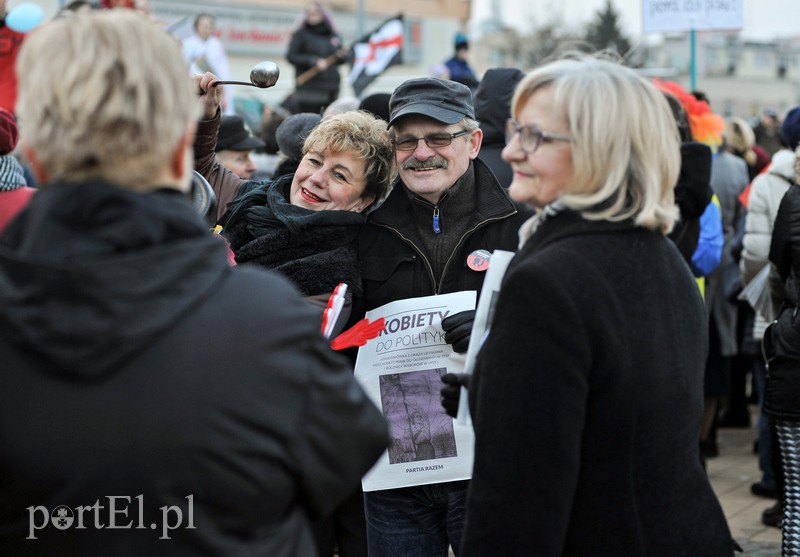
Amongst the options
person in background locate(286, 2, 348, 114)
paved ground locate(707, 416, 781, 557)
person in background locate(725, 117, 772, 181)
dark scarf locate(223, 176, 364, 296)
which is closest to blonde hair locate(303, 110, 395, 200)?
dark scarf locate(223, 176, 364, 296)

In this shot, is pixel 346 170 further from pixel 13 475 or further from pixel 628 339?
pixel 13 475

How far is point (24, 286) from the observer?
155 cm

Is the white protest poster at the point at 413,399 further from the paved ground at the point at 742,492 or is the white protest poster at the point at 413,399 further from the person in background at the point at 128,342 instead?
the paved ground at the point at 742,492

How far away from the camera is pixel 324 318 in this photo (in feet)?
10.1

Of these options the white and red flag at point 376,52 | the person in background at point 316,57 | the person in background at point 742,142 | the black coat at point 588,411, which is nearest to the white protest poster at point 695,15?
the person in background at point 742,142

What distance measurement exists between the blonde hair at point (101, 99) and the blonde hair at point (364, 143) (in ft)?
6.03

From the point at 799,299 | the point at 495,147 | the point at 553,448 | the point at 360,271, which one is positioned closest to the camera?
the point at 553,448

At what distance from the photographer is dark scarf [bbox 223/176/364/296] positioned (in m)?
3.23

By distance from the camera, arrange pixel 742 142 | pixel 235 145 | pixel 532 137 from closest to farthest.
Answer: pixel 532 137 < pixel 235 145 < pixel 742 142

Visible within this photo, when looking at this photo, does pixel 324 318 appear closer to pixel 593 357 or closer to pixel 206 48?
pixel 593 357

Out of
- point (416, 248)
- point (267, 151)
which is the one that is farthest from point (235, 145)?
point (416, 248)

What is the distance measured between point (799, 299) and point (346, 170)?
2.13 meters

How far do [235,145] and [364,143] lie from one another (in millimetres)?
2545

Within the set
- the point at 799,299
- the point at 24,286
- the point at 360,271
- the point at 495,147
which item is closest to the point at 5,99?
the point at 495,147
